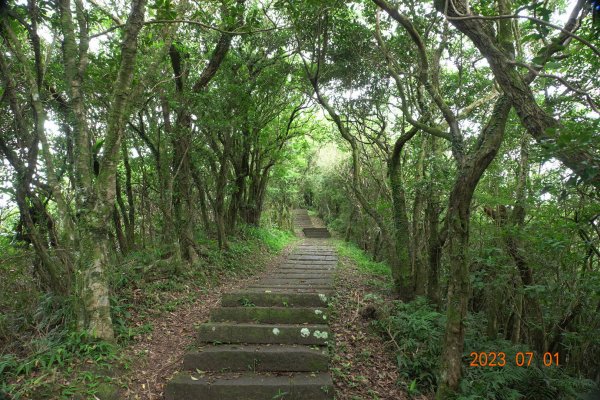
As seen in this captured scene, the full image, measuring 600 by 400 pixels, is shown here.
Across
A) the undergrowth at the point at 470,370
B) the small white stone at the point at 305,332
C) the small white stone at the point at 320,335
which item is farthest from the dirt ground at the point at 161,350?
the undergrowth at the point at 470,370

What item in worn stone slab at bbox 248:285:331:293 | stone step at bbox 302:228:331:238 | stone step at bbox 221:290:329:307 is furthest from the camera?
stone step at bbox 302:228:331:238

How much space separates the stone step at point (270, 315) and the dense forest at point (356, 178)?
107 centimetres

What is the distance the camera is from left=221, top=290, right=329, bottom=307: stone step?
235 inches

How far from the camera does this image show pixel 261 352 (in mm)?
4539

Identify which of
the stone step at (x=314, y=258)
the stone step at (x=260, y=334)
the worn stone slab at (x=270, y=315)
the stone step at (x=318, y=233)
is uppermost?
the stone step at (x=318, y=233)

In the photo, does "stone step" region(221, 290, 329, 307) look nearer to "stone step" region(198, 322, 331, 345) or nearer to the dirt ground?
the dirt ground

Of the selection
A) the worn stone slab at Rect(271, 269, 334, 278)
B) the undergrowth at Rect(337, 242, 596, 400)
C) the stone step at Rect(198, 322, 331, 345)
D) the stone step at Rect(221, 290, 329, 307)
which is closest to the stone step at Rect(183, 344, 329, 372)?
the stone step at Rect(198, 322, 331, 345)

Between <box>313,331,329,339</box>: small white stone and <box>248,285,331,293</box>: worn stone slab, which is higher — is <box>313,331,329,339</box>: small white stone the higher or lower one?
the lower one

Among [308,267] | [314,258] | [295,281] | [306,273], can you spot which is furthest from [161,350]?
[314,258]

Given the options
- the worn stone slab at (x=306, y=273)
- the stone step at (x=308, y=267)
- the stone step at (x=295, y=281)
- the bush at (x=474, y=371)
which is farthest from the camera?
the stone step at (x=308, y=267)

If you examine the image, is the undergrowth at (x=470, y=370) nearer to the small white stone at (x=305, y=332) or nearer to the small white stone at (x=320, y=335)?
the small white stone at (x=320, y=335)

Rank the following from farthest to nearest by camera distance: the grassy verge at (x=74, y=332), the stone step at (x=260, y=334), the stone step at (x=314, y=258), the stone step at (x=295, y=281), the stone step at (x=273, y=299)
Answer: the stone step at (x=314, y=258), the stone step at (x=295, y=281), the stone step at (x=273, y=299), the stone step at (x=260, y=334), the grassy verge at (x=74, y=332)

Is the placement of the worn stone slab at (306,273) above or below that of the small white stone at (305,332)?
above

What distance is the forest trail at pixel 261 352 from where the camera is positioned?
13.1ft
